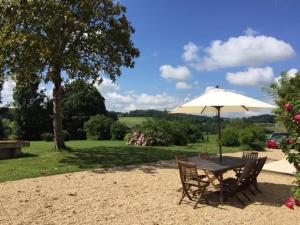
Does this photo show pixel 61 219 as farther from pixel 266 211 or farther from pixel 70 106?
pixel 70 106

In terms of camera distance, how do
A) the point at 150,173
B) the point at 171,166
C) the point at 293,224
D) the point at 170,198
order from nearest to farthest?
1. the point at 293,224
2. the point at 170,198
3. the point at 150,173
4. the point at 171,166

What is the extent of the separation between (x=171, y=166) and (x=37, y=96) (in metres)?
22.9

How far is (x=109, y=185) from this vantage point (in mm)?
10281

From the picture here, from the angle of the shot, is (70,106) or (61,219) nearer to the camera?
(61,219)

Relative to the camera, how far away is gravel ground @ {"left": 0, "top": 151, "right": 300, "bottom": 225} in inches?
286

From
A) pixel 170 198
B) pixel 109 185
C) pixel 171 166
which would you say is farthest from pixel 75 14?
pixel 170 198

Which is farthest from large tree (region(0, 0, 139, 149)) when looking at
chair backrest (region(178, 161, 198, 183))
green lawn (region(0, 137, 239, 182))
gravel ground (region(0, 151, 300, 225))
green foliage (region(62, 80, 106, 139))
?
green foliage (region(62, 80, 106, 139))

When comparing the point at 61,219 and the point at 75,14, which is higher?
the point at 75,14

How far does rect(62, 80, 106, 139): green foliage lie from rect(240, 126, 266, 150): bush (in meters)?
18.5

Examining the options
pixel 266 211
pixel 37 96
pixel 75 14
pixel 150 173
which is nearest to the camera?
pixel 266 211

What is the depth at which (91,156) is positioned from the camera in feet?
52.7

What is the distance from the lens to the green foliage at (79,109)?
119ft

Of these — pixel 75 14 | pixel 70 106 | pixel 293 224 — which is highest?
pixel 75 14

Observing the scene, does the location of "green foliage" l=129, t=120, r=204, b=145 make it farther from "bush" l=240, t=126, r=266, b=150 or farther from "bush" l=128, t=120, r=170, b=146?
"bush" l=240, t=126, r=266, b=150
